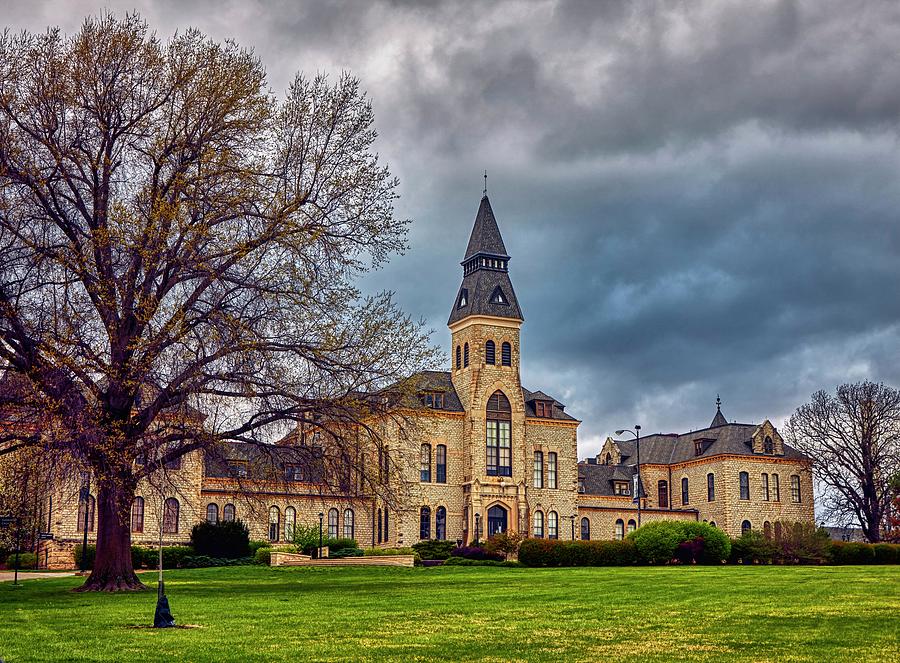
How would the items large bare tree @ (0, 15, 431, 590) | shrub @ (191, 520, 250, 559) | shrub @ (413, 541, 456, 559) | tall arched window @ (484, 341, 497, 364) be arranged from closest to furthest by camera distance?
large bare tree @ (0, 15, 431, 590)
shrub @ (191, 520, 250, 559)
shrub @ (413, 541, 456, 559)
tall arched window @ (484, 341, 497, 364)

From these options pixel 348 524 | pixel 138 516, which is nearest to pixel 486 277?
pixel 348 524

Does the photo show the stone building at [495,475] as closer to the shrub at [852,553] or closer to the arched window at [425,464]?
the arched window at [425,464]

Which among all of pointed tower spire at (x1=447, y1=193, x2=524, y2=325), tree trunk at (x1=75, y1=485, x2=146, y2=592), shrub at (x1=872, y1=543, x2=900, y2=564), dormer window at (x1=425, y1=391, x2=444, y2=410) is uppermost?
pointed tower spire at (x1=447, y1=193, x2=524, y2=325)

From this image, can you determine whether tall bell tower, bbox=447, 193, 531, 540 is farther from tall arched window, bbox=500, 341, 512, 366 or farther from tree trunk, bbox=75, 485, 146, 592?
tree trunk, bbox=75, 485, 146, 592

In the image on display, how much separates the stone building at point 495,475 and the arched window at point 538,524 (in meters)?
0.09

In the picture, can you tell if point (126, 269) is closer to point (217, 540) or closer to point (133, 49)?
point (133, 49)

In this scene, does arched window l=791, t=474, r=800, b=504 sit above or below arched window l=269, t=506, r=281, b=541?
above

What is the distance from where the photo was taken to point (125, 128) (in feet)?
90.7

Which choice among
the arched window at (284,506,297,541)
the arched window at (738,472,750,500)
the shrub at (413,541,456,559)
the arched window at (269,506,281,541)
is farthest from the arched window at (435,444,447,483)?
the arched window at (738,472,750,500)

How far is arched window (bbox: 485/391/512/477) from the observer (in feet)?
232

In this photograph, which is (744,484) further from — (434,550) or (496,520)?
(434,550)

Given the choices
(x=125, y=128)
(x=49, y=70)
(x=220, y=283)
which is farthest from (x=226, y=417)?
(x=49, y=70)

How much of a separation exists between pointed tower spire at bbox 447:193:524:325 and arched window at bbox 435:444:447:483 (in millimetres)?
8991

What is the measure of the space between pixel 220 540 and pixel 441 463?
2238 cm
